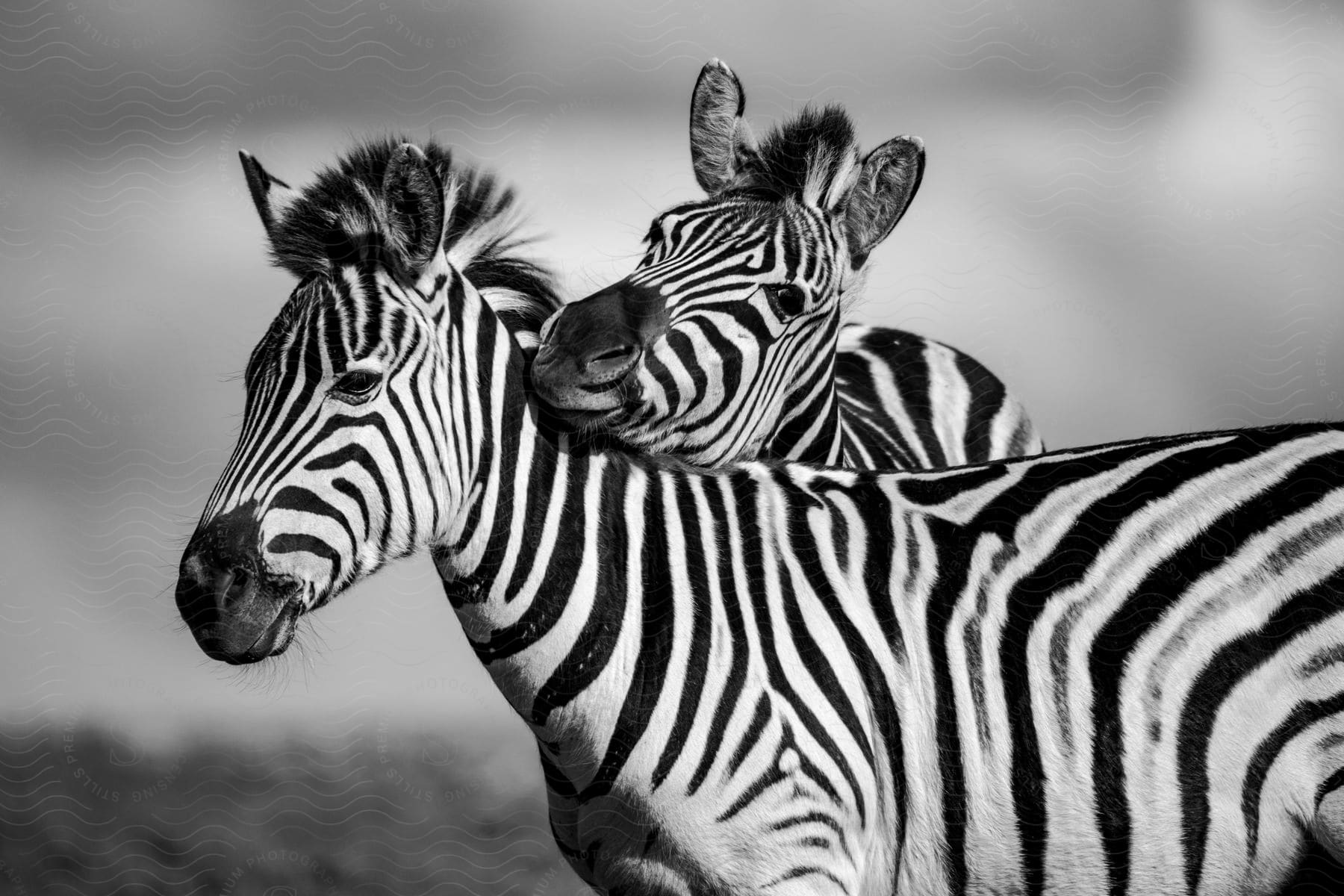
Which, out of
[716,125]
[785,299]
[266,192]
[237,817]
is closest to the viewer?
[266,192]

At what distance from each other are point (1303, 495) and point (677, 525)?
55.7 inches

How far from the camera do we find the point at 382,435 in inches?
85.6

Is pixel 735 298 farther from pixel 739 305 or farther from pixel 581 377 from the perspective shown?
pixel 581 377

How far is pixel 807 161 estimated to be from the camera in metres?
3.40

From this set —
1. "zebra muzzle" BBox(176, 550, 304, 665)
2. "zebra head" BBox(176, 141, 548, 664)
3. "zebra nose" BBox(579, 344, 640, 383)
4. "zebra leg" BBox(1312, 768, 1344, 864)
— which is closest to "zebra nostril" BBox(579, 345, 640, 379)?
"zebra nose" BBox(579, 344, 640, 383)

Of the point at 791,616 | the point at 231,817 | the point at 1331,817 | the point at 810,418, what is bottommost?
the point at 231,817

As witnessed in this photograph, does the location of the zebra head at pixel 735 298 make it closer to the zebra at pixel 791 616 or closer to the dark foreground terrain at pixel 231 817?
the zebra at pixel 791 616

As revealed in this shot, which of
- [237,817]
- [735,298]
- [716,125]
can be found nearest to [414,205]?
[735,298]

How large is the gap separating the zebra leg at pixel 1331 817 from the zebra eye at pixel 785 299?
5.79 feet

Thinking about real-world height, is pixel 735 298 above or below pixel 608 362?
above

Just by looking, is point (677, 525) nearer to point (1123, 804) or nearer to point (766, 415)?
point (766, 415)

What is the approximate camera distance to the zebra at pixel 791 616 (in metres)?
2.17

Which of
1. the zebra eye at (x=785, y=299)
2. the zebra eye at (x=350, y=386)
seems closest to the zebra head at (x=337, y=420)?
the zebra eye at (x=350, y=386)

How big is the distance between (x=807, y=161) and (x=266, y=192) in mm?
1695
